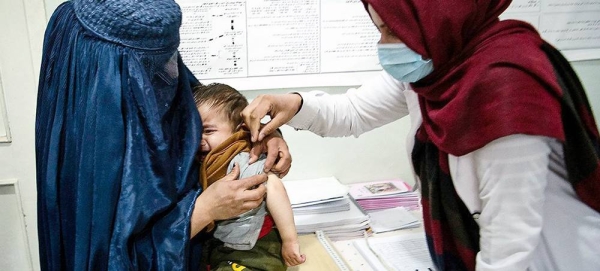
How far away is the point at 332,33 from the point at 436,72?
0.79 meters

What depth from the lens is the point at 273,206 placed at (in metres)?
1.25

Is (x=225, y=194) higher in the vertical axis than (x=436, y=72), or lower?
lower

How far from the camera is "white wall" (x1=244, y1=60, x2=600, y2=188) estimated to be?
6.33ft

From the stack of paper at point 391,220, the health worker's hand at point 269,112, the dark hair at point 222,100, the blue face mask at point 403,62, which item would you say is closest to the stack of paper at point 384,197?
the stack of paper at point 391,220

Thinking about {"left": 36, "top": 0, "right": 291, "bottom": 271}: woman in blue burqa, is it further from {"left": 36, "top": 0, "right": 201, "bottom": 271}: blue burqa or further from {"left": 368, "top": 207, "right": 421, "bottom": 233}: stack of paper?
{"left": 368, "top": 207, "right": 421, "bottom": 233}: stack of paper

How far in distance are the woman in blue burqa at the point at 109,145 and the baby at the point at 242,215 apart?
0.46 ft

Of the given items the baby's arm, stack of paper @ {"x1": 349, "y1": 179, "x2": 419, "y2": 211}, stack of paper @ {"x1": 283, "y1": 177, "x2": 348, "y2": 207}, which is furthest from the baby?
stack of paper @ {"x1": 349, "y1": 179, "x2": 419, "y2": 211}

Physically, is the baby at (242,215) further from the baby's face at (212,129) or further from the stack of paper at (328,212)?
the stack of paper at (328,212)

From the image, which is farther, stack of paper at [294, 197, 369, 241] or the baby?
stack of paper at [294, 197, 369, 241]

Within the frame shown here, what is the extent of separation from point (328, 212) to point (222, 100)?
59 centimetres

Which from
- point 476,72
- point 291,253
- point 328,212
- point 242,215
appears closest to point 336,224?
point 328,212

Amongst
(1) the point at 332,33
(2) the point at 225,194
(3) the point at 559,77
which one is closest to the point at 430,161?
(3) the point at 559,77

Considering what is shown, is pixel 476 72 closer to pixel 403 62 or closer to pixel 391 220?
pixel 403 62

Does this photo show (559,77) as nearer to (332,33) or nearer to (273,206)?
(273,206)
